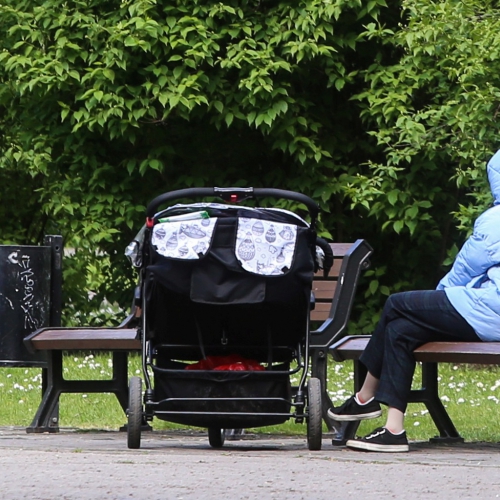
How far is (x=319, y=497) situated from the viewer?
470 cm

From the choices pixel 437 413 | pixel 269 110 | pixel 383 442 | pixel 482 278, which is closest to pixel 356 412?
pixel 383 442

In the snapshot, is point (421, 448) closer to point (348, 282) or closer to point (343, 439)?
point (343, 439)

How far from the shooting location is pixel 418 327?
6.39m

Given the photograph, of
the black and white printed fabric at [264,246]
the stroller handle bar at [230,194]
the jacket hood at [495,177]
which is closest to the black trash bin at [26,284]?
the stroller handle bar at [230,194]

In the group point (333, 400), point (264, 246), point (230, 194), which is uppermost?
point (230, 194)

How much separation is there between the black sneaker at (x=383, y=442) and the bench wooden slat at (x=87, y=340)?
52.3 inches

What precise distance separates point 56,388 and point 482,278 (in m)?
2.51

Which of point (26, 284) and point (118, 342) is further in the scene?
point (26, 284)

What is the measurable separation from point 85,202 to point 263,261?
6218 millimetres

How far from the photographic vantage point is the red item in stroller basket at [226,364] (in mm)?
6508

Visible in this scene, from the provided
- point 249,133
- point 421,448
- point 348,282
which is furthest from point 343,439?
point 249,133

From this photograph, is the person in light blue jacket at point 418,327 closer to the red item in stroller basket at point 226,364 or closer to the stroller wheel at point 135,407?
the red item in stroller basket at point 226,364

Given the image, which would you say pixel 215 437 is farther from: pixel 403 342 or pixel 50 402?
pixel 50 402

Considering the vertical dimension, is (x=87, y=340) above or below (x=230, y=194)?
below
